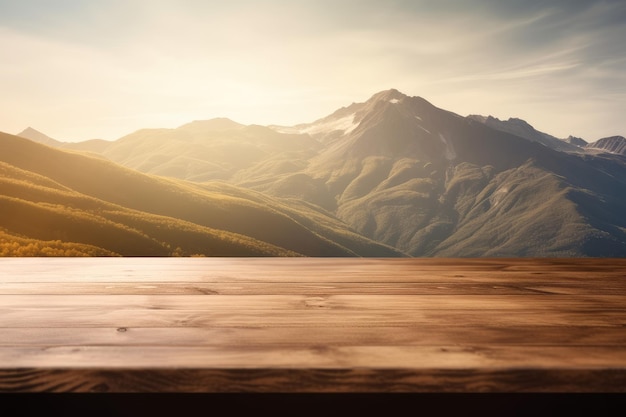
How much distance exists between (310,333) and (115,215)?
7421 cm

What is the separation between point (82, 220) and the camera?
61562 millimetres

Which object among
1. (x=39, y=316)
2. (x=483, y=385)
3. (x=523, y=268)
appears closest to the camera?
(x=483, y=385)

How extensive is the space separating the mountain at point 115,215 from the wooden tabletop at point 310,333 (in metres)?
39.8

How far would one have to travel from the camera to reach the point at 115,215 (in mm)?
70875

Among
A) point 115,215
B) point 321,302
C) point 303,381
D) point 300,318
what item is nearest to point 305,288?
point 321,302

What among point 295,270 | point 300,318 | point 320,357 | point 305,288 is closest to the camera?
point 320,357

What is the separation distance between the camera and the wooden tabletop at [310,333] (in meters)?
1.60

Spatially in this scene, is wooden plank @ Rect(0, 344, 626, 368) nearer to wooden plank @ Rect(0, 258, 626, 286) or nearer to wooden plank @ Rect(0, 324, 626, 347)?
wooden plank @ Rect(0, 324, 626, 347)

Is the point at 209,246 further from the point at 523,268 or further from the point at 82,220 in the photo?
the point at 523,268

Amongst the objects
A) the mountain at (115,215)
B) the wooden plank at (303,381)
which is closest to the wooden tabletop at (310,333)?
the wooden plank at (303,381)

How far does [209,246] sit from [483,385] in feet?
252

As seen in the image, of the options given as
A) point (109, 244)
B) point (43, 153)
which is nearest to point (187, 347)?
point (109, 244)

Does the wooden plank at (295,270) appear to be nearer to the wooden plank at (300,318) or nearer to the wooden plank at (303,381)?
the wooden plank at (300,318)

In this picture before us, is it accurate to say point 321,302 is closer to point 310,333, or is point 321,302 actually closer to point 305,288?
point 305,288
